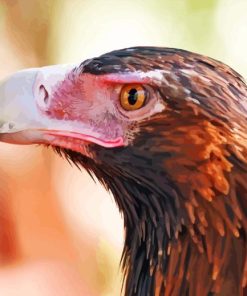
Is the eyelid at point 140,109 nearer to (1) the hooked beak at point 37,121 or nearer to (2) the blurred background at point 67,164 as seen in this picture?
(1) the hooked beak at point 37,121

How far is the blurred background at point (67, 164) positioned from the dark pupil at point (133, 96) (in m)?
1.58

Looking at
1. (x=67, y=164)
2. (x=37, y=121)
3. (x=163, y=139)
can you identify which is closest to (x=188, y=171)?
(x=163, y=139)

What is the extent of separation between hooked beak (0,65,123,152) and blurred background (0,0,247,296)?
153 cm

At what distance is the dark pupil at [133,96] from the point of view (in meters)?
0.86

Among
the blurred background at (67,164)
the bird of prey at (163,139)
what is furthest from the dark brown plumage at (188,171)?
the blurred background at (67,164)

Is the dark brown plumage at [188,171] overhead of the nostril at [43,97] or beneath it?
beneath

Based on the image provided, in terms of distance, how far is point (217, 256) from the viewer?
2.86ft

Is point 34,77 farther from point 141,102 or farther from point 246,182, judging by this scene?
point 246,182

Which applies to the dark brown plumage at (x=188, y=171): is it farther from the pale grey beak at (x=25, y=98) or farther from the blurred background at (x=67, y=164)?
the blurred background at (x=67, y=164)

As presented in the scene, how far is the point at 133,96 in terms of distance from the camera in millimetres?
868

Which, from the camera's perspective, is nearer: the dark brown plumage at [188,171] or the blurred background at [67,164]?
the dark brown plumage at [188,171]

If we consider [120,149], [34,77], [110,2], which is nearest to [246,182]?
[120,149]

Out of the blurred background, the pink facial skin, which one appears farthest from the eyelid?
the blurred background

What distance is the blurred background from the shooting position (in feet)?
8.01
